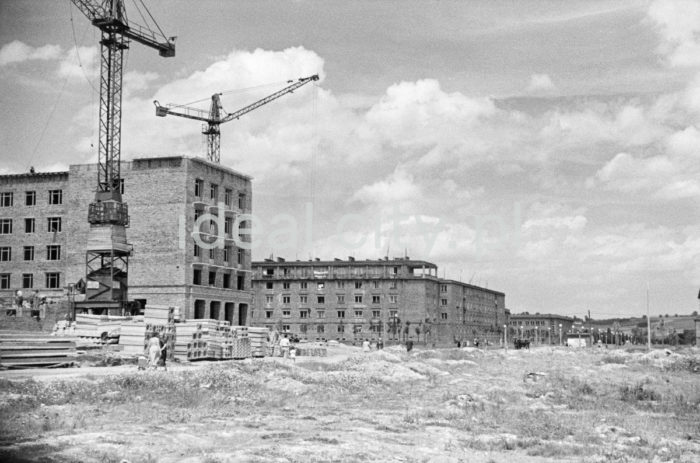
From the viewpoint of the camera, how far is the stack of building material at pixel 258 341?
48812mm

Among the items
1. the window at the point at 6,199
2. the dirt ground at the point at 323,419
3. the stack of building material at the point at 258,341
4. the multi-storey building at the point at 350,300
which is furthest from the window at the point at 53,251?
the multi-storey building at the point at 350,300

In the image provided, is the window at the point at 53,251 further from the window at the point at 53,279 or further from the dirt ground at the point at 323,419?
the dirt ground at the point at 323,419

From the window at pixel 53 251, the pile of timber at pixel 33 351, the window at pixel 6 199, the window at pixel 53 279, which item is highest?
the window at pixel 6 199

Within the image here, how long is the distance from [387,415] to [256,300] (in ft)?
322

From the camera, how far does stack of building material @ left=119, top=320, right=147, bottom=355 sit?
124ft

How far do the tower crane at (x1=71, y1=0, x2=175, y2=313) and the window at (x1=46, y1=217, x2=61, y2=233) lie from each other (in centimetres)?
690

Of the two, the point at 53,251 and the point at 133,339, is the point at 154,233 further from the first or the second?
the point at 133,339

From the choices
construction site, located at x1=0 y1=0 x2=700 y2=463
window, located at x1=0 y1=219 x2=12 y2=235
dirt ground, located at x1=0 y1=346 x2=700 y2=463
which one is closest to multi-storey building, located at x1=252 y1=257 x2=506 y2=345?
construction site, located at x1=0 y1=0 x2=700 y2=463

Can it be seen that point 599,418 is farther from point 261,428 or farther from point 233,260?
point 233,260

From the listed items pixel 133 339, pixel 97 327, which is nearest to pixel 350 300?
pixel 97 327

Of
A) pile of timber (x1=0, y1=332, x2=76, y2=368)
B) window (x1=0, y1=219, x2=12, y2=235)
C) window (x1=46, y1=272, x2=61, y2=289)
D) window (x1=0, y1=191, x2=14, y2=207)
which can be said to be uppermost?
window (x1=0, y1=191, x2=14, y2=207)

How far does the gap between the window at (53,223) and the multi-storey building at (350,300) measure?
159 ft

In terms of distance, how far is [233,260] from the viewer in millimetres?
72438

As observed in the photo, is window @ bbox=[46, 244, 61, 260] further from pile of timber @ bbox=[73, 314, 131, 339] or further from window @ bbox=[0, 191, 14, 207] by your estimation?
pile of timber @ bbox=[73, 314, 131, 339]
